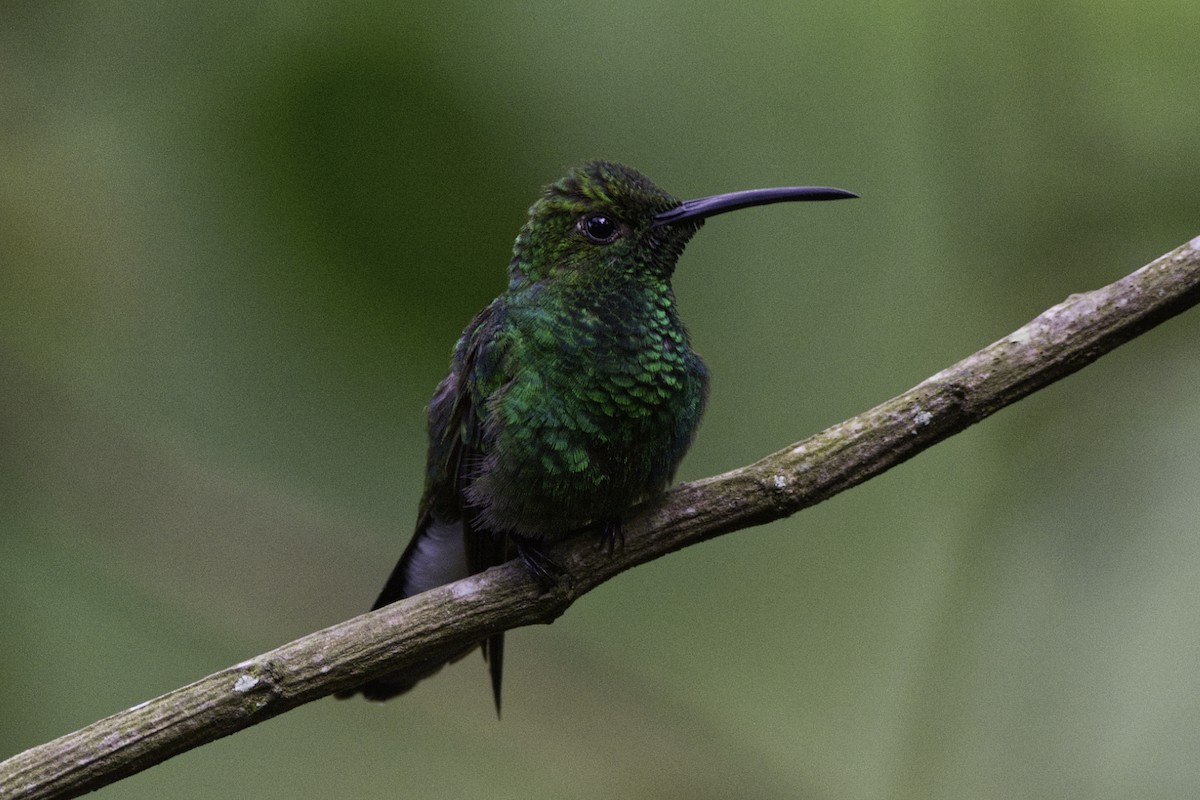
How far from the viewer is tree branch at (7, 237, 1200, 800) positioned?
164cm

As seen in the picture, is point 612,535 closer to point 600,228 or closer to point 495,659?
point 495,659

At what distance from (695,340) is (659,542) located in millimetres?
1849

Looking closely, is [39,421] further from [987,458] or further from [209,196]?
[987,458]

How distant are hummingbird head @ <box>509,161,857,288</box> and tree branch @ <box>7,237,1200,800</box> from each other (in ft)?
1.60

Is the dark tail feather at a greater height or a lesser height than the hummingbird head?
lesser

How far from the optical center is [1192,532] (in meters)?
3.38

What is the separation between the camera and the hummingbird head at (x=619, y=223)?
7.02 ft

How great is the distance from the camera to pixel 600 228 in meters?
2.17

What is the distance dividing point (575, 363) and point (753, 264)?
186cm

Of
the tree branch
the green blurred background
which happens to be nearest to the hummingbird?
the tree branch

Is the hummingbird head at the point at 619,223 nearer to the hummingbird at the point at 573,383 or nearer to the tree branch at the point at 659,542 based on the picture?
the hummingbird at the point at 573,383

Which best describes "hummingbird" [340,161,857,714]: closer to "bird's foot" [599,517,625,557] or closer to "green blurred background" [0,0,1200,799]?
"bird's foot" [599,517,625,557]

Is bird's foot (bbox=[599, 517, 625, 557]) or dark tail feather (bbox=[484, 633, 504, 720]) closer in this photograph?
bird's foot (bbox=[599, 517, 625, 557])

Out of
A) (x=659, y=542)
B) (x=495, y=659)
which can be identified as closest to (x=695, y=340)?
(x=495, y=659)
